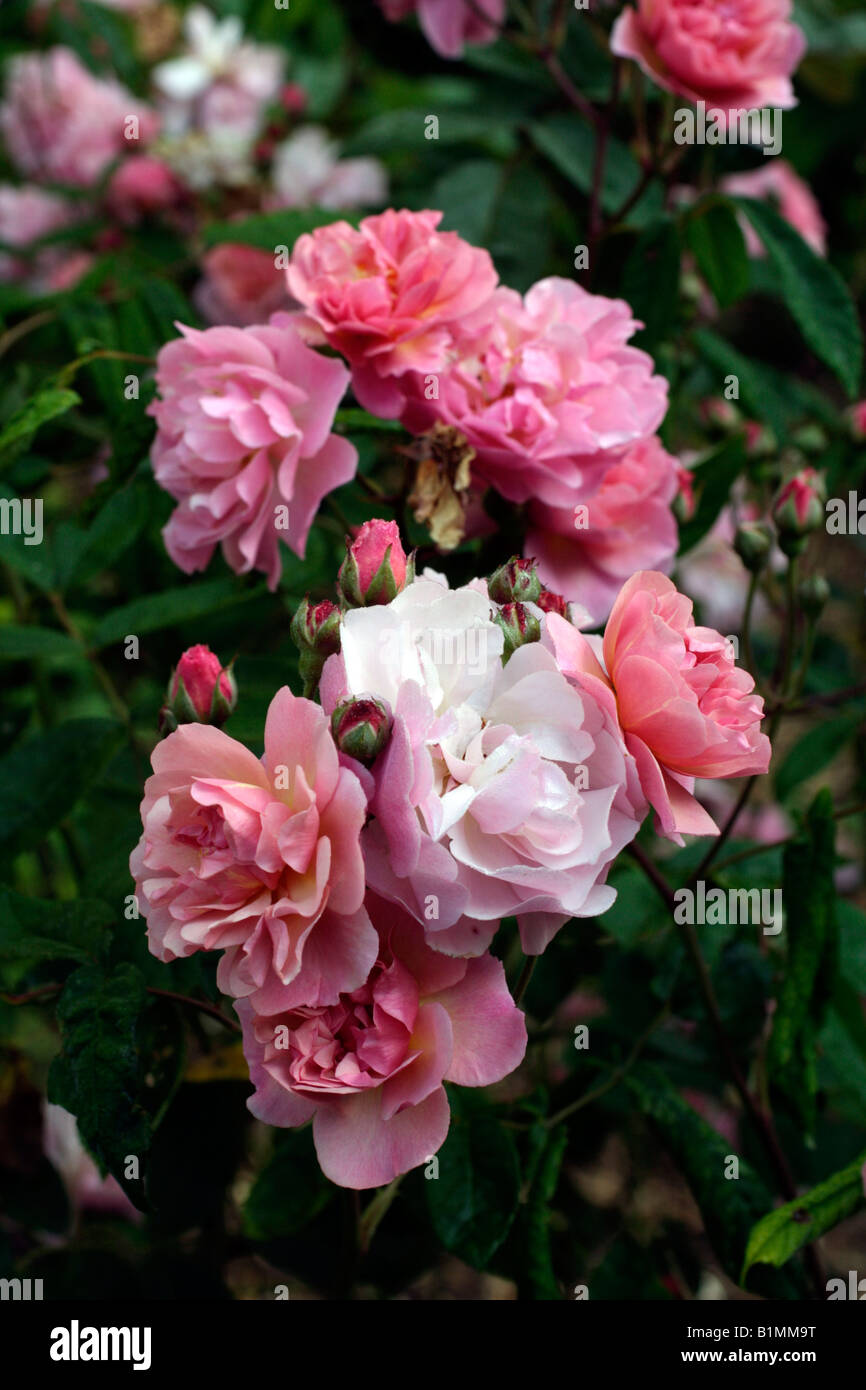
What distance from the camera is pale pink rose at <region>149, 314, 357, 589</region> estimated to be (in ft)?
2.51

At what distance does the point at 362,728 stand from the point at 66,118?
1.89m

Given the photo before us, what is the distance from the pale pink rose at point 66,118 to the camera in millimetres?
1972

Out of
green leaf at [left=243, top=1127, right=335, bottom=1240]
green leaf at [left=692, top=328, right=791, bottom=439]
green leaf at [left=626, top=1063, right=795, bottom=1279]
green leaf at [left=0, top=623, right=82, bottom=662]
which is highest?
green leaf at [left=692, top=328, right=791, bottom=439]

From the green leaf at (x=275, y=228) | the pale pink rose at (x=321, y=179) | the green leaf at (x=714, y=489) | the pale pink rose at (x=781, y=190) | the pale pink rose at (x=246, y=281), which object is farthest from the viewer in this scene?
the pale pink rose at (x=321, y=179)

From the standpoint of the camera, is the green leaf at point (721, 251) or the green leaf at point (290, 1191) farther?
the green leaf at point (721, 251)

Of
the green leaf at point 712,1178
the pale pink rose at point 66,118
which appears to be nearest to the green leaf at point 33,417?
the green leaf at point 712,1178

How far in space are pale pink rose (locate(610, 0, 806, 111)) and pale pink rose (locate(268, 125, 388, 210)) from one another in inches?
31.2

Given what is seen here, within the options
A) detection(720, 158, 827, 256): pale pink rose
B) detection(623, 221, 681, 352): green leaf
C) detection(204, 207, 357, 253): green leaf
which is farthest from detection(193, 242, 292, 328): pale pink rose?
detection(720, 158, 827, 256): pale pink rose

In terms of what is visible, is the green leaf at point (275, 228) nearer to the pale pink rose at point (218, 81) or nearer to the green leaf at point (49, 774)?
the green leaf at point (49, 774)

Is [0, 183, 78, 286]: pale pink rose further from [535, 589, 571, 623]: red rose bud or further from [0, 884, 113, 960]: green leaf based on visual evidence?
[535, 589, 571, 623]: red rose bud

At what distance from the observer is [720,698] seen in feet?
1.94

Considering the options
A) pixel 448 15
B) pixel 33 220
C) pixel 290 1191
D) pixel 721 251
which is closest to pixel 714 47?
pixel 721 251

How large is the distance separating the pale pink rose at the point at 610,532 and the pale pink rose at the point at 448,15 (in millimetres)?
589
